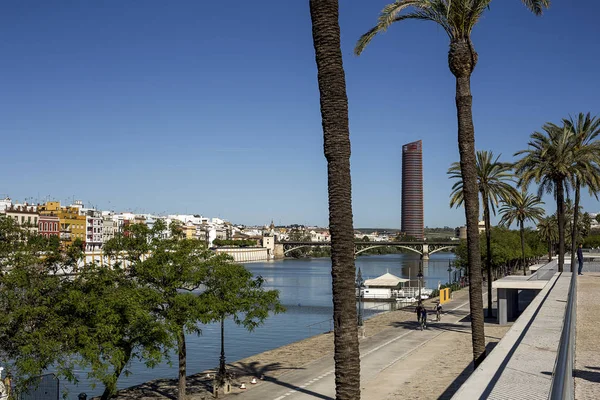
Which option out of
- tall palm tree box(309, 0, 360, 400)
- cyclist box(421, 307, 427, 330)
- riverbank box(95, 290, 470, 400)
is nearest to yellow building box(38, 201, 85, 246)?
riverbank box(95, 290, 470, 400)

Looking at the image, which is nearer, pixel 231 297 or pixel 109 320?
pixel 109 320

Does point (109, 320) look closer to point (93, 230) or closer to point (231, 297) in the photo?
point (231, 297)

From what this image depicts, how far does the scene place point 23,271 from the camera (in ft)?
69.9

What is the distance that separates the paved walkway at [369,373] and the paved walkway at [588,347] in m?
7.32

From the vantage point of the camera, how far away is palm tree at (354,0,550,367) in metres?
19.5

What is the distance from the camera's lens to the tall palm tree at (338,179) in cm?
1185

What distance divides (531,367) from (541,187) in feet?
123

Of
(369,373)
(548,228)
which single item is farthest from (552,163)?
(548,228)

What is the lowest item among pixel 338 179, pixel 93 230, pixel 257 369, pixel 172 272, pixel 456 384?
pixel 257 369

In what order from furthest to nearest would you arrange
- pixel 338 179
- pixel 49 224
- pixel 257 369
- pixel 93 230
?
pixel 93 230 → pixel 49 224 → pixel 257 369 → pixel 338 179

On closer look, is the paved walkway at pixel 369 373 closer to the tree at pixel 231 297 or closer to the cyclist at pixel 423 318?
the cyclist at pixel 423 318

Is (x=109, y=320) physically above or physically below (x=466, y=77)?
below

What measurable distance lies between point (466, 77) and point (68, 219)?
6523 inches

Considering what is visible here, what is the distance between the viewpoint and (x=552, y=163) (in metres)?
42.2
